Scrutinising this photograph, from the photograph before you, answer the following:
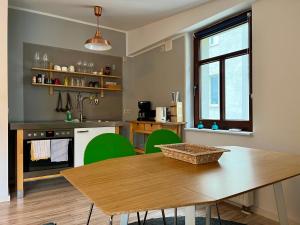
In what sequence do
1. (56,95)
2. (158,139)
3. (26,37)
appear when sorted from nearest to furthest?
1. (158,139)
2. (26,37)
3. (56,95)

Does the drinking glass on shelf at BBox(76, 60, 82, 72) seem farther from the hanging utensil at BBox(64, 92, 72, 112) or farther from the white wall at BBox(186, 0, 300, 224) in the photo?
the white wall at BBox(186, 0, 300, 224)

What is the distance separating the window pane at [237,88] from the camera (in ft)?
9.40

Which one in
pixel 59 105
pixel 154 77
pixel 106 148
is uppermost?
pixel 154 77

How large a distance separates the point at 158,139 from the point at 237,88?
1401 millimetres

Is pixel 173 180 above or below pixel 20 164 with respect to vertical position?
above

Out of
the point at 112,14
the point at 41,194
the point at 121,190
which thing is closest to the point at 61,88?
the point at 112,14

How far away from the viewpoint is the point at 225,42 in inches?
124

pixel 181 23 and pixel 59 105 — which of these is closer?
pixel 181 23

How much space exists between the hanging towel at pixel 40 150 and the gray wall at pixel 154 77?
1.83 metres

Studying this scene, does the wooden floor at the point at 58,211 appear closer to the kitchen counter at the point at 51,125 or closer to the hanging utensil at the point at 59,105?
the kitchen counter at the point at 51,125

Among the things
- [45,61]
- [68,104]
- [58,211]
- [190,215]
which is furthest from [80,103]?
[190,215]

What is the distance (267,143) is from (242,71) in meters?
0.93

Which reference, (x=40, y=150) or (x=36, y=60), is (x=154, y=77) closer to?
(x=36, y=60)

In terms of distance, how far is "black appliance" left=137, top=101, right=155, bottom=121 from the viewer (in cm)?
398
